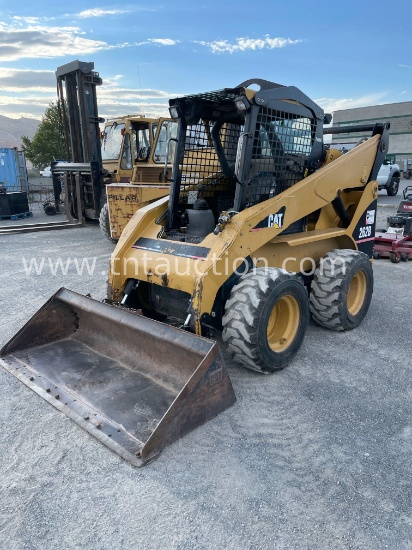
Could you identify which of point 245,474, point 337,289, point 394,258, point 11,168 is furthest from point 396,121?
point 245,474

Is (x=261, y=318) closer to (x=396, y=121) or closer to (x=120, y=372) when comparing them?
(x=120, y=372)

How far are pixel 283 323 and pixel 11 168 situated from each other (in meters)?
17.8

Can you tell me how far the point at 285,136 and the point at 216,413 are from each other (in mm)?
2567

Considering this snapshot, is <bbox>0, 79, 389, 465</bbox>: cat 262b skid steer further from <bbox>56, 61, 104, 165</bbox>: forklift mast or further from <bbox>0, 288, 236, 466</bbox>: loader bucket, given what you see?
<bbox>56, 61, 104, 165</bbox>: forklift mast

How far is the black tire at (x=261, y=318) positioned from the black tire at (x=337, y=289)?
0.62 meters

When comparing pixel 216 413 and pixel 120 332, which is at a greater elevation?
pixel 120 332

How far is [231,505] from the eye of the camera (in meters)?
2.23

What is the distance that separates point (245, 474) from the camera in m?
2.45

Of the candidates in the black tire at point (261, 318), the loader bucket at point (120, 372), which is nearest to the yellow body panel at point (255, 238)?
the black tire at point (261, 318)

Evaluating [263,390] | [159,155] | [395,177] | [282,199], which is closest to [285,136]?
[282,199]

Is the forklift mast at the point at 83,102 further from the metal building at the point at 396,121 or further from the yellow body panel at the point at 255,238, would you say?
the metal building at the point at 396,121

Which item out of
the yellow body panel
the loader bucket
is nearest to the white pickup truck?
the yellow body panel

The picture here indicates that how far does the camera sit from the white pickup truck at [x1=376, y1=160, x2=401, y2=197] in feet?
57.1

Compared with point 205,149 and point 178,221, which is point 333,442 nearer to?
point 178,221
